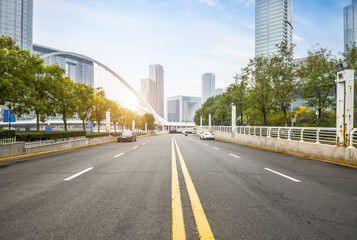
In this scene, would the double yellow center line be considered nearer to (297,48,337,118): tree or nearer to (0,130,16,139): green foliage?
(0,130,16,139): green foliage

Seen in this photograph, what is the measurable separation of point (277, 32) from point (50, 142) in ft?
620

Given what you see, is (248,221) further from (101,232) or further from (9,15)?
(9,15)

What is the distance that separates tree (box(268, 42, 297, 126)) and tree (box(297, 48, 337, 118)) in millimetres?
1675

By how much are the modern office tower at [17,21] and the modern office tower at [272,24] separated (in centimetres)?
17638

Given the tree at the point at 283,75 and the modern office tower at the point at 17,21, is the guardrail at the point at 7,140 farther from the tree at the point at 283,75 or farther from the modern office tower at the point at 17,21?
the modern office tower at the point at 17,21

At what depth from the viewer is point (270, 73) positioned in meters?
35.5

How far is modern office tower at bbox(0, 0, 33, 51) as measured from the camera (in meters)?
162

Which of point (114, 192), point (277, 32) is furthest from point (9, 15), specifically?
point (114, 192)

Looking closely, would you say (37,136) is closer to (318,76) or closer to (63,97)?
(63,97)

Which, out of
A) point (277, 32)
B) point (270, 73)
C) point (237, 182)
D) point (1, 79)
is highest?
point (277, 32)

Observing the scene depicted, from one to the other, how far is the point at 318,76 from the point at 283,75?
221 inches

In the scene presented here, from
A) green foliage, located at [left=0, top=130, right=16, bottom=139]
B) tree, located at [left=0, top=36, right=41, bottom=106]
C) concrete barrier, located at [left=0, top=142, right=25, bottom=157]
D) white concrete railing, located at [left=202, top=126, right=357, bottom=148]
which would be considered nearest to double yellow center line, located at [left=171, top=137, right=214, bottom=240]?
white concrete railing, located at [left=202, top=126, right=357, bottom=148]

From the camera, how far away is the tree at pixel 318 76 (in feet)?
112

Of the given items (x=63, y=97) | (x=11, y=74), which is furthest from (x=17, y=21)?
(x=11, y=74)
